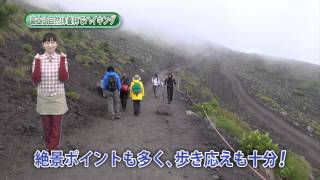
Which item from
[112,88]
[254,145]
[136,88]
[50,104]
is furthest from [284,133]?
[50,104]

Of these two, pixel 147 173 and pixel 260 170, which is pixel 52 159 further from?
pixel 260 170

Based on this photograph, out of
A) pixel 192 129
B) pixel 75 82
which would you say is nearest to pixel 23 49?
pixel 75 82

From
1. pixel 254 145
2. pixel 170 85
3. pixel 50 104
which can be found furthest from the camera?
pixel 170 85

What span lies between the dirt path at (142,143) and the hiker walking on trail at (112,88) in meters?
0.44

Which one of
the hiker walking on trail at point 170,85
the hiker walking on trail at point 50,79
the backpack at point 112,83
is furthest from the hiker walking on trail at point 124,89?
the hiker walking on trail at point 50,79

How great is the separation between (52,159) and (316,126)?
130 ft

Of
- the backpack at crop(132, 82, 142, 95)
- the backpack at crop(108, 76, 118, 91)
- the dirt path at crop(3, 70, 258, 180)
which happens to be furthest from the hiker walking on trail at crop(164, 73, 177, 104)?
the backpack at crop(108, 76, 118, 91)

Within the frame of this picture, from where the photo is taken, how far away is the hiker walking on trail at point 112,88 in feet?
54.6

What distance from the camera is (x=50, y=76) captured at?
820 cm

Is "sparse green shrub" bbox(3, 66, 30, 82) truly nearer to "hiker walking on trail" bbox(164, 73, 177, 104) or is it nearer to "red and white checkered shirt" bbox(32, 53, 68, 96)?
"red and white checkered shirt" bbox(32, 53, 68, 96)

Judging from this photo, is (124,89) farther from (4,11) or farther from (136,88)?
(4,11)

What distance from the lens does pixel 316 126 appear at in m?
44.5

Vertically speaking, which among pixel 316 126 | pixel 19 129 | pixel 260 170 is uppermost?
pixel 19 129

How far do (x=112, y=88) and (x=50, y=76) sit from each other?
28.0 ft
